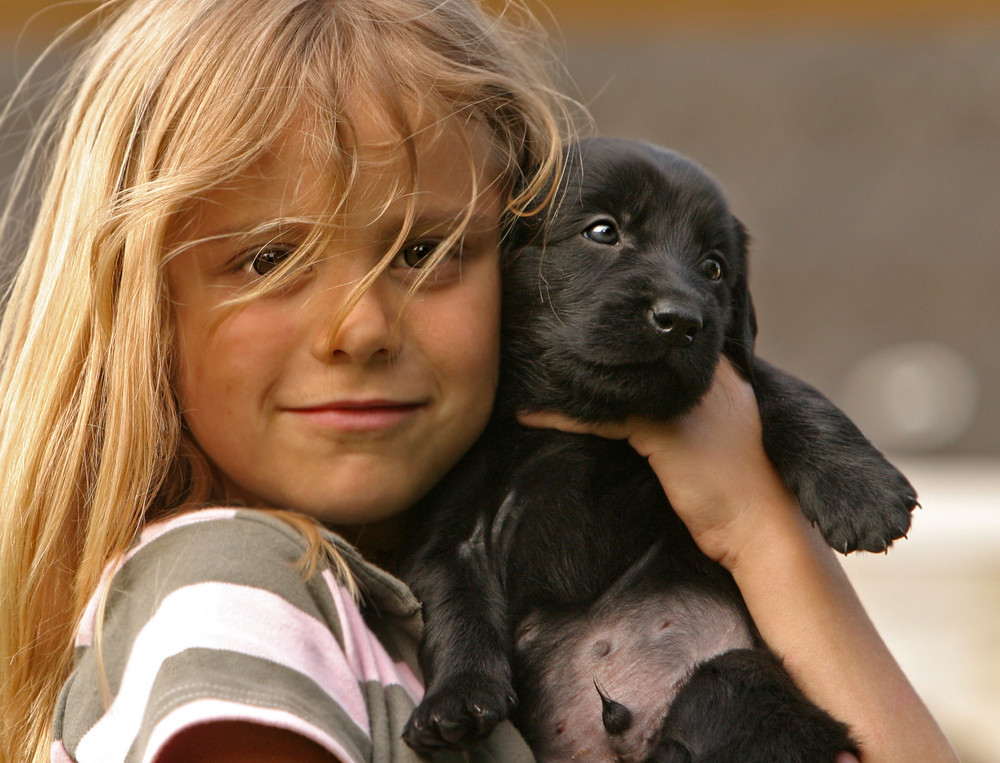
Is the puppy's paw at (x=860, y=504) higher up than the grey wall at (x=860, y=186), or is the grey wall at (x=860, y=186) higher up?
the puppy's paw at (x=860, y=504)

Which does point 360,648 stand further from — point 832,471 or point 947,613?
point 947,613

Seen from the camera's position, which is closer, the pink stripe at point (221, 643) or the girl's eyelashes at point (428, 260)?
the pink stripe at point (221, 643)

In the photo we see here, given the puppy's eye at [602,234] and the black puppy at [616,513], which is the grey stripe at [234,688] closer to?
the black puppy at [616,513]

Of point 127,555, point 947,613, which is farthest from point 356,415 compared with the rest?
point 947,613

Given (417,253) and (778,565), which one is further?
(778,565)

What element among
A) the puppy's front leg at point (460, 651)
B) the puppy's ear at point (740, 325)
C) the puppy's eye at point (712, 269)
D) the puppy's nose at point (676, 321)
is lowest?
the puppy's front leg at point (460, 651)

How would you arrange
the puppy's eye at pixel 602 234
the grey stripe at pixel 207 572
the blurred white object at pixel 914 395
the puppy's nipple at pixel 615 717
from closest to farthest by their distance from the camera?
1. the grey stripe at pixel 207 572
2. the puppy's nipple at pixel 615 717
3. the puppy's eye at pixel 602 234
4. the blurred white object at pixel 914 395

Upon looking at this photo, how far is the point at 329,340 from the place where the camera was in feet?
5.22

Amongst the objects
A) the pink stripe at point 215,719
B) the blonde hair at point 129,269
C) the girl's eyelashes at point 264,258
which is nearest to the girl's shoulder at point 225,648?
the pink stripe at point 215,719

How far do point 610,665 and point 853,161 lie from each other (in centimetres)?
513

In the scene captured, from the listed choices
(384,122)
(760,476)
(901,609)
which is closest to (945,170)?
(901,609)

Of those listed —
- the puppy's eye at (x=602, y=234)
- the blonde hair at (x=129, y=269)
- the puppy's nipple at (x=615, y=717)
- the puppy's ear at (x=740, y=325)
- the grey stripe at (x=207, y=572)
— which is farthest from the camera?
the puppy's ear at (x=740, y=325)

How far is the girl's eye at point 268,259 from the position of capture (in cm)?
163

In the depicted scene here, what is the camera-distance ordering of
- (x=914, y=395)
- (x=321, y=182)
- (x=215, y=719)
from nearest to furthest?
1. (x=215, y=719)
2. (x=321, y=182)
3. (x=914, y=395)
